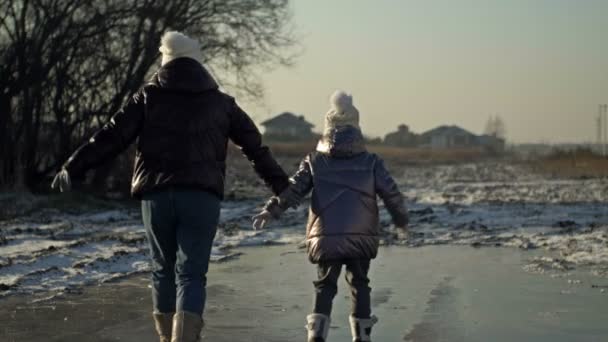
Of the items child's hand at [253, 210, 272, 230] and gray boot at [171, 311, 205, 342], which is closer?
gray boot at [171, 311, 205, 342]

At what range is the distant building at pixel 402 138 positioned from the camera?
180 m

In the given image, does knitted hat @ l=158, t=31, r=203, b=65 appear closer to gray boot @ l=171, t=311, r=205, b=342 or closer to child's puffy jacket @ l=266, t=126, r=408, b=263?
child's puffy jacket @ l=266, t=126, r=408, b=263

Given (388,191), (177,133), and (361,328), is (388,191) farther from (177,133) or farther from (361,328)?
(177,133)

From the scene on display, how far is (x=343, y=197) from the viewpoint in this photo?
6.57 m

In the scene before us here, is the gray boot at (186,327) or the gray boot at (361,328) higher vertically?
the gray boot at (186,327)

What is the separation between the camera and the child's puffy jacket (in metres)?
6.50

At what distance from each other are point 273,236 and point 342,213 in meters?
9.26

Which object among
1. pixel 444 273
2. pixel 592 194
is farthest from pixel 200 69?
pixel 592 194

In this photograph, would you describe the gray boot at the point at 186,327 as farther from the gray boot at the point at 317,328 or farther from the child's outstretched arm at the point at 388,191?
the child's outstretched arm at the point at 388,191

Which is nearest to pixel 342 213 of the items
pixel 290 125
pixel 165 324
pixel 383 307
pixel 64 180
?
pixel 165 324

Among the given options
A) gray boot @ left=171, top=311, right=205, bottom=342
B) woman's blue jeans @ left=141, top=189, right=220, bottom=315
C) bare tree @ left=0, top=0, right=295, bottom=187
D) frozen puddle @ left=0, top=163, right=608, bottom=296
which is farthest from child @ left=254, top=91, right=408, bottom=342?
bare tree @ left=0, top=0, right=295, bottom=187

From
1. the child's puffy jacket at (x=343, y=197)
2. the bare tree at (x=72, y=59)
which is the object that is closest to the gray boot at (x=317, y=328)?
the child's puffy jacket at (x=343, y=197)

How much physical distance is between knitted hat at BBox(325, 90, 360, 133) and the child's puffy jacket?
9 centimetres

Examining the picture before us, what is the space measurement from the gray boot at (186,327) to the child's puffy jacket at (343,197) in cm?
108
